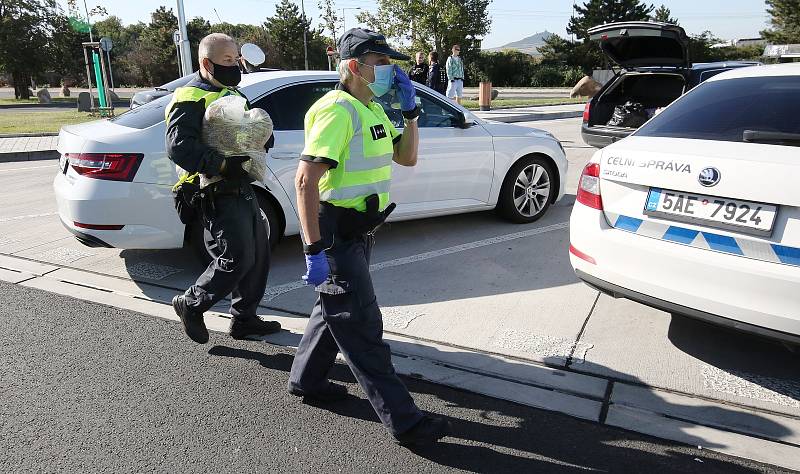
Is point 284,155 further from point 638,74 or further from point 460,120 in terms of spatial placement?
point 638,74

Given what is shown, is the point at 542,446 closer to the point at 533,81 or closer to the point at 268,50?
the point at 533,81

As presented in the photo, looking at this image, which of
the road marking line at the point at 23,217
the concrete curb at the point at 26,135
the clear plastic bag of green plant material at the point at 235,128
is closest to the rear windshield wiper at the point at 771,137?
the clear plastic bag of green plant material at the point at 235,128

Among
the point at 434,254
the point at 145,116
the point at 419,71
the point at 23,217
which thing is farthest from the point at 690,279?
the point at 419,71

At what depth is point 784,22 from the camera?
48.7 m

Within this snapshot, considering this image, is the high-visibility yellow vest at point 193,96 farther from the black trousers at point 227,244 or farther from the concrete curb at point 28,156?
the concrete curb at point 28,156

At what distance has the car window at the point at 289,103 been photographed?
482 cm

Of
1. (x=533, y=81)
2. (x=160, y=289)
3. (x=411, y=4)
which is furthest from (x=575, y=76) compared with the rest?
(x=160, y=289)

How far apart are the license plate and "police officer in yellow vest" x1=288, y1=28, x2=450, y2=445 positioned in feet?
4.76

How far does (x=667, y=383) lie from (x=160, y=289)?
3501 mm

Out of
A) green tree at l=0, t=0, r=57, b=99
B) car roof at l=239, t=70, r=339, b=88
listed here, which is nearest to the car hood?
car roof at l=239, t=70, r=339, b=88

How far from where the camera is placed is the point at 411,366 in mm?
3408

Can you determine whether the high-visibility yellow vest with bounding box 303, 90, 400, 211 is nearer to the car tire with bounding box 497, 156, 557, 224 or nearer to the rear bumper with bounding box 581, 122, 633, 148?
Result: the car tire with bounding box 497, 156, 557, 224

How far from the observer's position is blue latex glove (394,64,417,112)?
2.78 metres

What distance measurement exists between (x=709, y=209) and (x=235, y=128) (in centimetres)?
246
